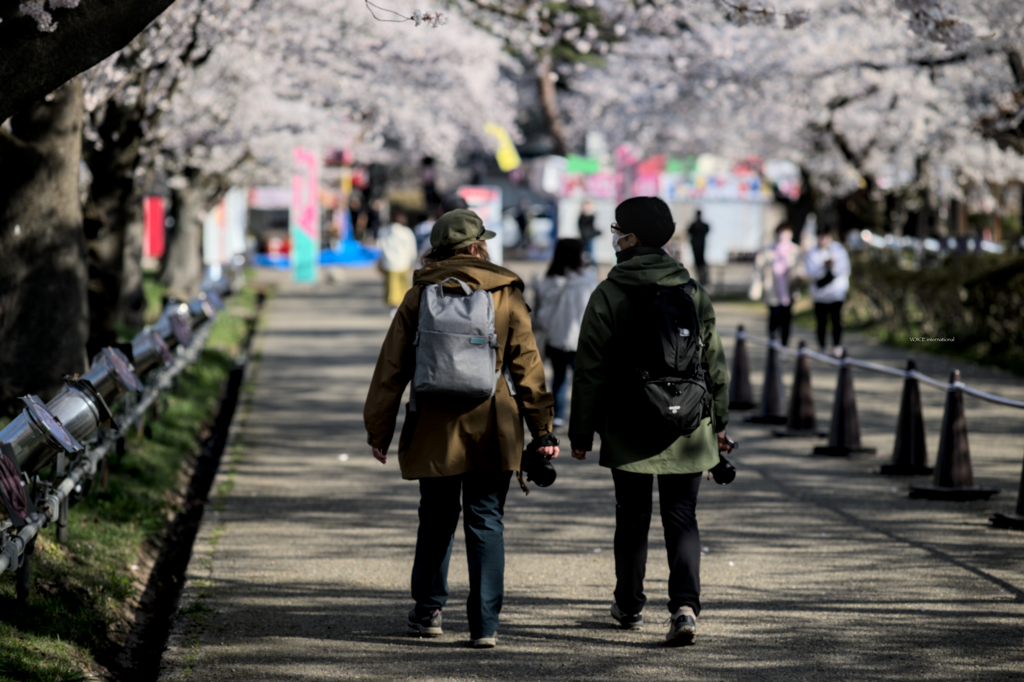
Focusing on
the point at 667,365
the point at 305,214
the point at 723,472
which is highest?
the point at 305,214

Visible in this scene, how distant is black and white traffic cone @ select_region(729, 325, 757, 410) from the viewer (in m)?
11.8

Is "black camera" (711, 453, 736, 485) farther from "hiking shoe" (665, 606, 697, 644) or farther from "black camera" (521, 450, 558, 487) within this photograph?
"black camera" (521, 450, 558, 487)

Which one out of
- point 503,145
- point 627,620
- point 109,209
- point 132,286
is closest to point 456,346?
point 627,620

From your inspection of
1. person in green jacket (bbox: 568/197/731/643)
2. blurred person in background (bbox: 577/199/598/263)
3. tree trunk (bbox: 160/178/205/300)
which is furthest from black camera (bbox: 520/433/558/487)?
blurred person in background (bbox: 577/199/598/263)

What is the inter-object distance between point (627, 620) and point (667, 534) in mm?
435

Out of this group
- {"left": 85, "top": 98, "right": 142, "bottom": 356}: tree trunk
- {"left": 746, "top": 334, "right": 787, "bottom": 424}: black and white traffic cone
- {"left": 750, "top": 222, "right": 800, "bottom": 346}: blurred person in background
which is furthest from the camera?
{"left": 750, "top": 222, "right": 800, "bottom": 346}: blurred person in background

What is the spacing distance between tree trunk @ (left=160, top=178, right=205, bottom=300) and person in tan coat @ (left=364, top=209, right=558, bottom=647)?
58.0ft

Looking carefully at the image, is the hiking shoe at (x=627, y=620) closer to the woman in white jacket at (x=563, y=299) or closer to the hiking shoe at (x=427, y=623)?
the hiking shoe at (x=427, y=623)

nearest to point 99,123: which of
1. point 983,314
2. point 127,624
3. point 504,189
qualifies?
point 127,624

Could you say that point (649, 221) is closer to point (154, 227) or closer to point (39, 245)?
point (39, 245)

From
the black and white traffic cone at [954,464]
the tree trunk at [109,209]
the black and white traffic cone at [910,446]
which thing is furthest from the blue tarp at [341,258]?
the black and white traffic cone at [954,464]

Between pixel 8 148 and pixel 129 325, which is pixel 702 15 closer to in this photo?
pixel 129 325

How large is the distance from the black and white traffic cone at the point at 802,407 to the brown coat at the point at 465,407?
19.2 feet

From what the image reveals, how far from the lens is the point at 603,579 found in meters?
5.98
